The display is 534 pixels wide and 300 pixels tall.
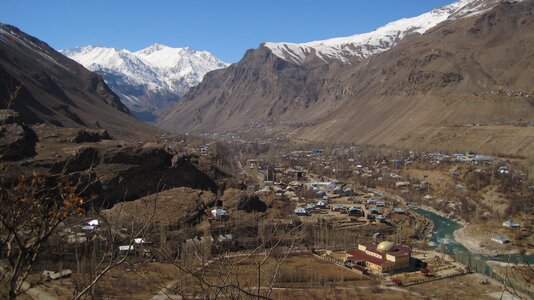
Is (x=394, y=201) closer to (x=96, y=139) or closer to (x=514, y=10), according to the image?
(x=96, y=139)

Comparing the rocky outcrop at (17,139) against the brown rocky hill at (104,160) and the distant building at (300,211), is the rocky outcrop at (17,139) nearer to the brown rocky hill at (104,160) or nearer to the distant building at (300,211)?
the brown rocky hill at (104,160)

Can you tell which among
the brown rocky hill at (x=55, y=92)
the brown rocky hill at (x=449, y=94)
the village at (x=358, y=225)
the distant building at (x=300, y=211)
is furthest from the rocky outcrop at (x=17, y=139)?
the brown rocky hill at (x=449, y=94)

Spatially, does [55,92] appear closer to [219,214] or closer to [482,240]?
[219,214]

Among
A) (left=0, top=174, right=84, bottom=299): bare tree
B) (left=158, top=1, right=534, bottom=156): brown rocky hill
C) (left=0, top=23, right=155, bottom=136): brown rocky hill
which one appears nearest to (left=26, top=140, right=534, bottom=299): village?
Result: (left=0, top=174, right=84, bottom=299): bare tree

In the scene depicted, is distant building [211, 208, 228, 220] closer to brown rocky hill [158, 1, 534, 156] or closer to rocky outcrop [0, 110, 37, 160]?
rocky outcrop [0, 110, 37, 160]

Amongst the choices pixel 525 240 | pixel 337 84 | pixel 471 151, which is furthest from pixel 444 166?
pixel 337 84
